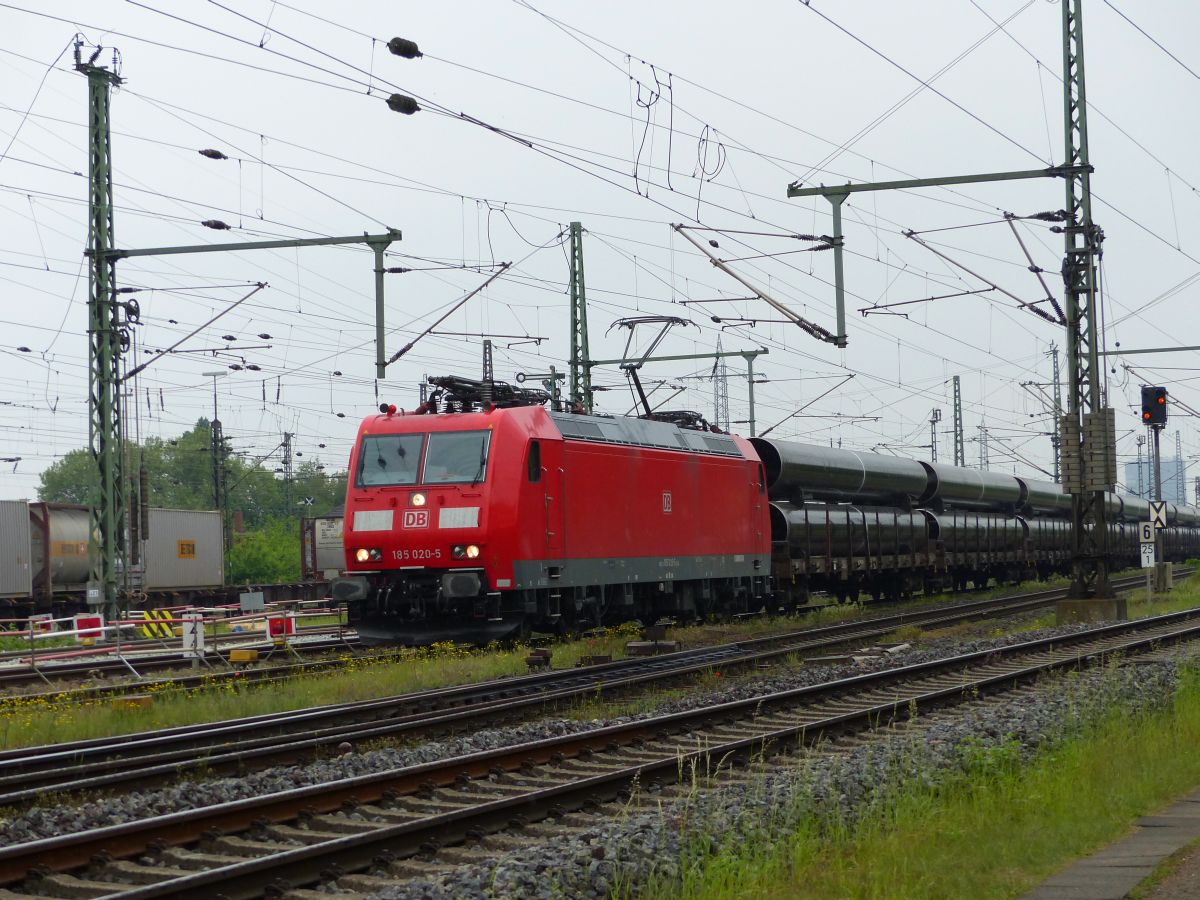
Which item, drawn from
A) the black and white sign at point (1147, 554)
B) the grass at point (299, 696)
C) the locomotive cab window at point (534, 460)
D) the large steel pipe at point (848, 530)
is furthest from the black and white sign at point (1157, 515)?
the locomotive cab window at point (534, 460)

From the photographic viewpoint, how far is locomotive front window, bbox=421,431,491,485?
19172mm

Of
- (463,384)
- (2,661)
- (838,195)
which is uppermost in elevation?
(838,195)

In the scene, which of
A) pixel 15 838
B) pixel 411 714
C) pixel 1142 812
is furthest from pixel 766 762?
pixel 15 838

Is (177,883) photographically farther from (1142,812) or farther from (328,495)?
(328,495)

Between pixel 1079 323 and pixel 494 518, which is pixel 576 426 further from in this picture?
pixel 1079 323

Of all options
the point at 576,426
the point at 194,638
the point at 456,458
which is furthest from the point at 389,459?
the point at 194,638

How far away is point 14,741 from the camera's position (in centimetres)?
1298

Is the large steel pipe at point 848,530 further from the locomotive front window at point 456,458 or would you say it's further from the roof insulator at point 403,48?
the roof insulator at point 403,48

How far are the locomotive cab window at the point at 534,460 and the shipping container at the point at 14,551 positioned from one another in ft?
76.0

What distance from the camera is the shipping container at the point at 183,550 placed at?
4353cm

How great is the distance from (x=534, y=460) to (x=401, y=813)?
1091cm

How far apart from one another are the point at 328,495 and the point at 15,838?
104159mm

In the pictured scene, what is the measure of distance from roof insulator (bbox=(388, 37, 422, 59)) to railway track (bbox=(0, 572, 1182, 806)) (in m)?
7.46

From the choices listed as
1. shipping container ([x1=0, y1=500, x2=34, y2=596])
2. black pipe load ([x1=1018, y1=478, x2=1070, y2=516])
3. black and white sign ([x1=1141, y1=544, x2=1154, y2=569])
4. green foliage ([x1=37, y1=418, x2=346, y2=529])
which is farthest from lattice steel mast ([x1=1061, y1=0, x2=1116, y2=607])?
green foliage ([x1=37, y1=418, x2=346, y2=529])
